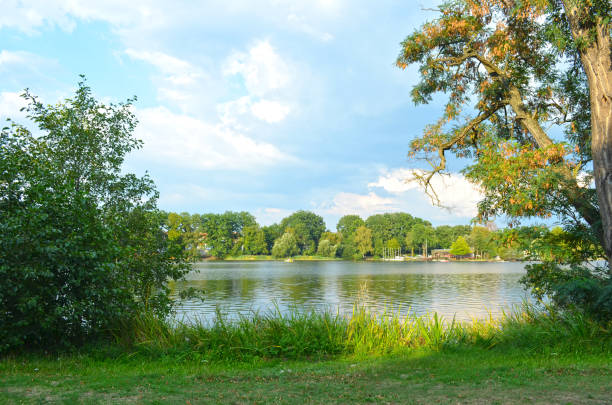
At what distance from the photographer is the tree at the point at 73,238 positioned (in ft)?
28.7

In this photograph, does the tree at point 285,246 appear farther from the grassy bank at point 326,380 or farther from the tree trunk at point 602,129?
the grassy bank at point 326,380

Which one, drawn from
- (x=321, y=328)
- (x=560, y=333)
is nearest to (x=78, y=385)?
(x=321, y=328)

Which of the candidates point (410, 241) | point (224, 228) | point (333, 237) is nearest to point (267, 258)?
point (224, 228)

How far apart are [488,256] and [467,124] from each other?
147 meters

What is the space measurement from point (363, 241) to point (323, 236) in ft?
66.0

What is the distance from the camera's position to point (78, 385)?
6711 mm

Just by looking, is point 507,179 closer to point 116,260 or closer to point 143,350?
point 143,350

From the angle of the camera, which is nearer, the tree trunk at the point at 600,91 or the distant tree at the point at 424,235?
the tree trunk at the point at 600,91

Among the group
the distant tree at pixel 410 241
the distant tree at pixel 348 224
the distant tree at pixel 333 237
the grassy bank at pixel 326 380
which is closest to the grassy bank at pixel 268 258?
the distant tree at pixel 333 237

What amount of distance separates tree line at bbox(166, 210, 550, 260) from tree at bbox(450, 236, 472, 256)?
1.49 ft

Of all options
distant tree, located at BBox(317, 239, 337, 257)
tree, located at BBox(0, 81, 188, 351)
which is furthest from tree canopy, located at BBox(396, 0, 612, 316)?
distant tree, located at BBox(317, 239, 337, 257)

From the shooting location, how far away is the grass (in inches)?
240

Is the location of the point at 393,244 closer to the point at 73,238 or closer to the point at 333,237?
the point at 333,237

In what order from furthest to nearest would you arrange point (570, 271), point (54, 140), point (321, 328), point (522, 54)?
point (522, 54) < point (54, 140) < point (570, 271) < point (321, 328)
